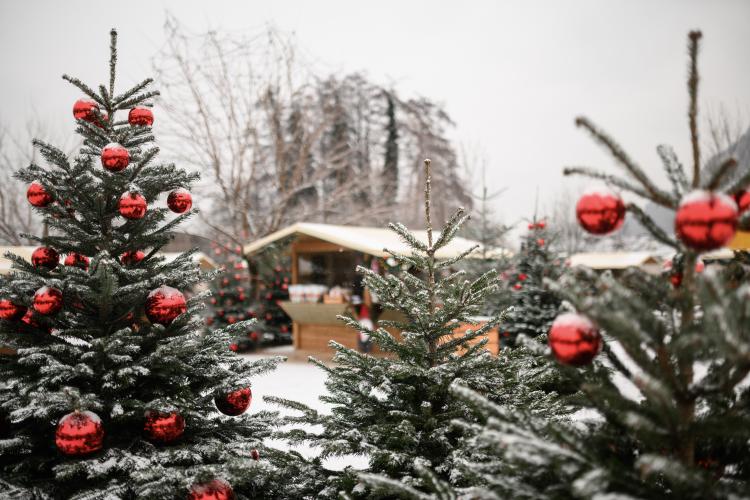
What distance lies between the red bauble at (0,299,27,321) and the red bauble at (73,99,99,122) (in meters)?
1.27

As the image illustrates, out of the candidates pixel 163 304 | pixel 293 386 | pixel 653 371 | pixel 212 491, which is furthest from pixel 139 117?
pixel 293 386

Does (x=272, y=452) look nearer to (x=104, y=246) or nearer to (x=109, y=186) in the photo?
(x=104, y=246)

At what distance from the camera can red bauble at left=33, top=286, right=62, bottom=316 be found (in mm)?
2717

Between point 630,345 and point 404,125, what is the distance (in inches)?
1126

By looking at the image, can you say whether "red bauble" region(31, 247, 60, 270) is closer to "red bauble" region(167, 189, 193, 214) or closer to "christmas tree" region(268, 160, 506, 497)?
"red bauble" region(167, 189, 193, 214)

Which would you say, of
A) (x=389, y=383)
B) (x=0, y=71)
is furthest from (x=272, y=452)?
(x=0, y=71)

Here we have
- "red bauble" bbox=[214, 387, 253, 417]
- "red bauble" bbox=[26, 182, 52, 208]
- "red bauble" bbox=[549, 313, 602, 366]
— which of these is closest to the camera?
"red bauble" bbox=[549, 313, 602, 366]

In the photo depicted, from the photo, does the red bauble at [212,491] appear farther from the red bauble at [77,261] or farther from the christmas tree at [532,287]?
the christmas tree at [532,287]

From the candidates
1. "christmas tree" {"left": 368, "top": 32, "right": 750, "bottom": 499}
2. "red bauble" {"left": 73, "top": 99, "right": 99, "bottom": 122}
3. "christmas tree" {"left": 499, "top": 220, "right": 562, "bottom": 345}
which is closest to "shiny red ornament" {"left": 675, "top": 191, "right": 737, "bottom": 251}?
"christmas tree" {"left": 368, "top": 32, "right": 750, "bottom": 499}

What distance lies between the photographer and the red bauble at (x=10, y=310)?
286 cm

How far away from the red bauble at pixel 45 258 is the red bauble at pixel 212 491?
168 cm

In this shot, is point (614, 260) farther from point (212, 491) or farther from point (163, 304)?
point (212, 491)

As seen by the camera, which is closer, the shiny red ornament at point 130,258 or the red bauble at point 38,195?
the red bauble at point 38,195

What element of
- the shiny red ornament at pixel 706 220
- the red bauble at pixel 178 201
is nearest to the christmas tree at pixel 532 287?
the red bauble at pixel 178 201
